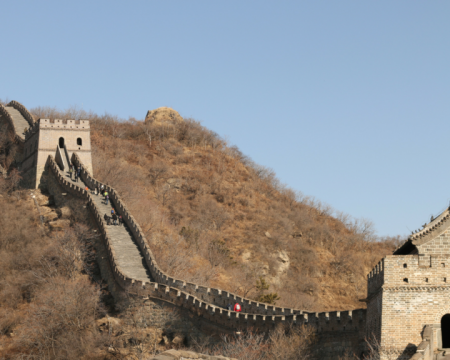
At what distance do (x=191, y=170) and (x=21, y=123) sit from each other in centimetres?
2010

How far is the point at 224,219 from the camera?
8544 centimetres

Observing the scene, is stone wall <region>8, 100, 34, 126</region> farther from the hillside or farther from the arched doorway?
the arched doorway

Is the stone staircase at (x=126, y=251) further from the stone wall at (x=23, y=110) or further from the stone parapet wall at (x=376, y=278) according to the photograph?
the stone wall at (x=23, y=110)

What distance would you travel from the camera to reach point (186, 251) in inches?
2665

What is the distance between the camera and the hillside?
6919 centimetres

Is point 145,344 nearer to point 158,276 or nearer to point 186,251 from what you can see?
point 158,276

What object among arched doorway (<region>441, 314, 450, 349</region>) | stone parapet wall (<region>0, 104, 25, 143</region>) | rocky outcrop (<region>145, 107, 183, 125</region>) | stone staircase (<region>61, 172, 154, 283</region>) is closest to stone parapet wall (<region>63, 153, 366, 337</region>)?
stone staircase (<region>61, 172, 154, 283</region>)

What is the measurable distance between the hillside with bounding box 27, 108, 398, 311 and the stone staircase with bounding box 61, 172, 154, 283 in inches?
96.2

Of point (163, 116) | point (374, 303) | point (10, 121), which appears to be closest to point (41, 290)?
point (374, 303)

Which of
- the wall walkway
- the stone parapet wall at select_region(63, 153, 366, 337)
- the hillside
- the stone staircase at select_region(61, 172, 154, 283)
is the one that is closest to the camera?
the stone parapet wall at select_region(63, 153, 366, 337)

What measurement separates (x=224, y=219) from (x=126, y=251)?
2975 cm

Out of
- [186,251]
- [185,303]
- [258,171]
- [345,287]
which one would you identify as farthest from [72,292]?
[258,171]

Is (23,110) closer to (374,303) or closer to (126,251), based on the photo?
(126,251)

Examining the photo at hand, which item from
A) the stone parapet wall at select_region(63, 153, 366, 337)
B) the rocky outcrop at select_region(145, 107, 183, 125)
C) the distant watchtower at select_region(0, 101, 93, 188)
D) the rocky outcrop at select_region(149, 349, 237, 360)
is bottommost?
the rocky outcrop at select_region(149, 349, 237, 360)
